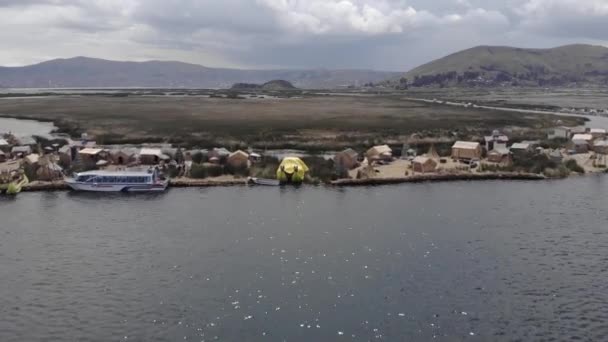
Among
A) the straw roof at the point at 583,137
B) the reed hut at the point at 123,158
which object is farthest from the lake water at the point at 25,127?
the straw roof at the point at 583,137

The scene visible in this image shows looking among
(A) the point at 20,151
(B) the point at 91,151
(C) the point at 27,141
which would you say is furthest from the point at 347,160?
(C) the point at 27,141

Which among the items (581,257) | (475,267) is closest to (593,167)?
(581,257)

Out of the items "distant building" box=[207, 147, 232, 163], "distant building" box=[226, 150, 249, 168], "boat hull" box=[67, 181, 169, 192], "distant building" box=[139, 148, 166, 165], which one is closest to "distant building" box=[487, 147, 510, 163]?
"distant building" box=[226, 150, 249, 168]

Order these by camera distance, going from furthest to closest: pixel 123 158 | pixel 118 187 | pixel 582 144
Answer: pixel 582 144
pixel 123 158
pixel 118 187

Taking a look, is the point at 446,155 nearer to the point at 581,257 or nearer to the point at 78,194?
the point at 581,257

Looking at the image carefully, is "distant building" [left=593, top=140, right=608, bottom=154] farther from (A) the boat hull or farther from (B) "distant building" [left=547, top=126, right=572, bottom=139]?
(A) the boat hull

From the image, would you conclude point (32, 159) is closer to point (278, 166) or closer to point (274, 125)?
point (278, 166)
